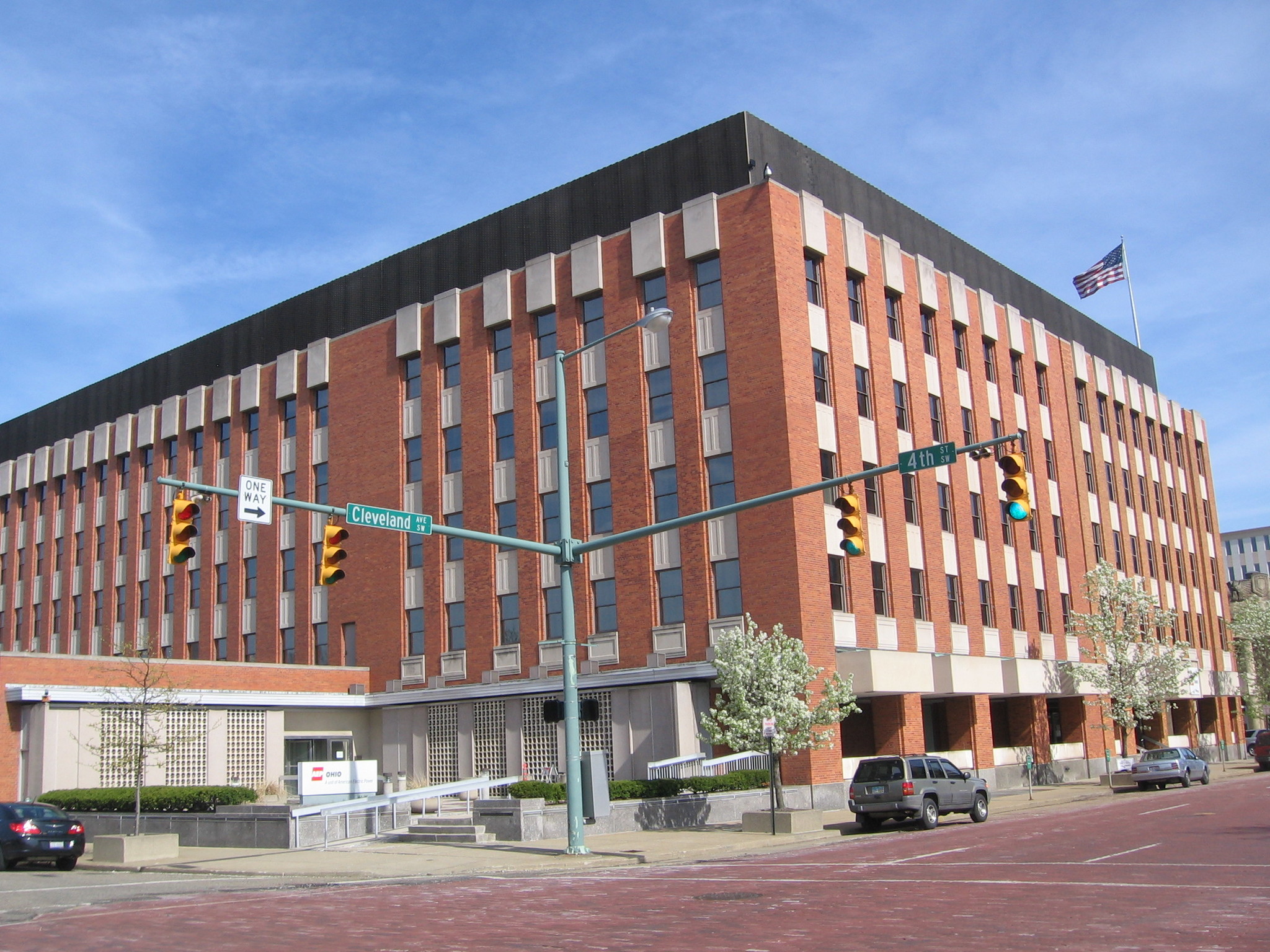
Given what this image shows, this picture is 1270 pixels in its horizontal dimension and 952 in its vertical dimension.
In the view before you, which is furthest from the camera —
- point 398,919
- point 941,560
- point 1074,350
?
point 1074,350

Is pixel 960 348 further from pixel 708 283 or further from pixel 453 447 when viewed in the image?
pixel 453 447

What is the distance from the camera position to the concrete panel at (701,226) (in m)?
40.0

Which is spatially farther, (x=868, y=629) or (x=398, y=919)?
(x=868, y=629)

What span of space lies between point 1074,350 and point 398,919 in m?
50.2

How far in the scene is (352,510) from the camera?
21312mm

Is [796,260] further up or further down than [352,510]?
further up

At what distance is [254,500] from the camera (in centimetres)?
1942

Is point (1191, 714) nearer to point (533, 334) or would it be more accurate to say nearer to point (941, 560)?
point (941, 560)

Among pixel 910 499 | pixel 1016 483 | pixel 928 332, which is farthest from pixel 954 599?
pixel 1016 483

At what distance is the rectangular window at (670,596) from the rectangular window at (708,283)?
8.99 meters

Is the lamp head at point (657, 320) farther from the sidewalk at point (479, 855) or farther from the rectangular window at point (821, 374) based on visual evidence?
the rectangular window at point (821, 374)

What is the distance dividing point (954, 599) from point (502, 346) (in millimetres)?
19555

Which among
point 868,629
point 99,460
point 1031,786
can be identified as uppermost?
point 99,460

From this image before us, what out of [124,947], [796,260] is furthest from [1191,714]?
[124,947]
